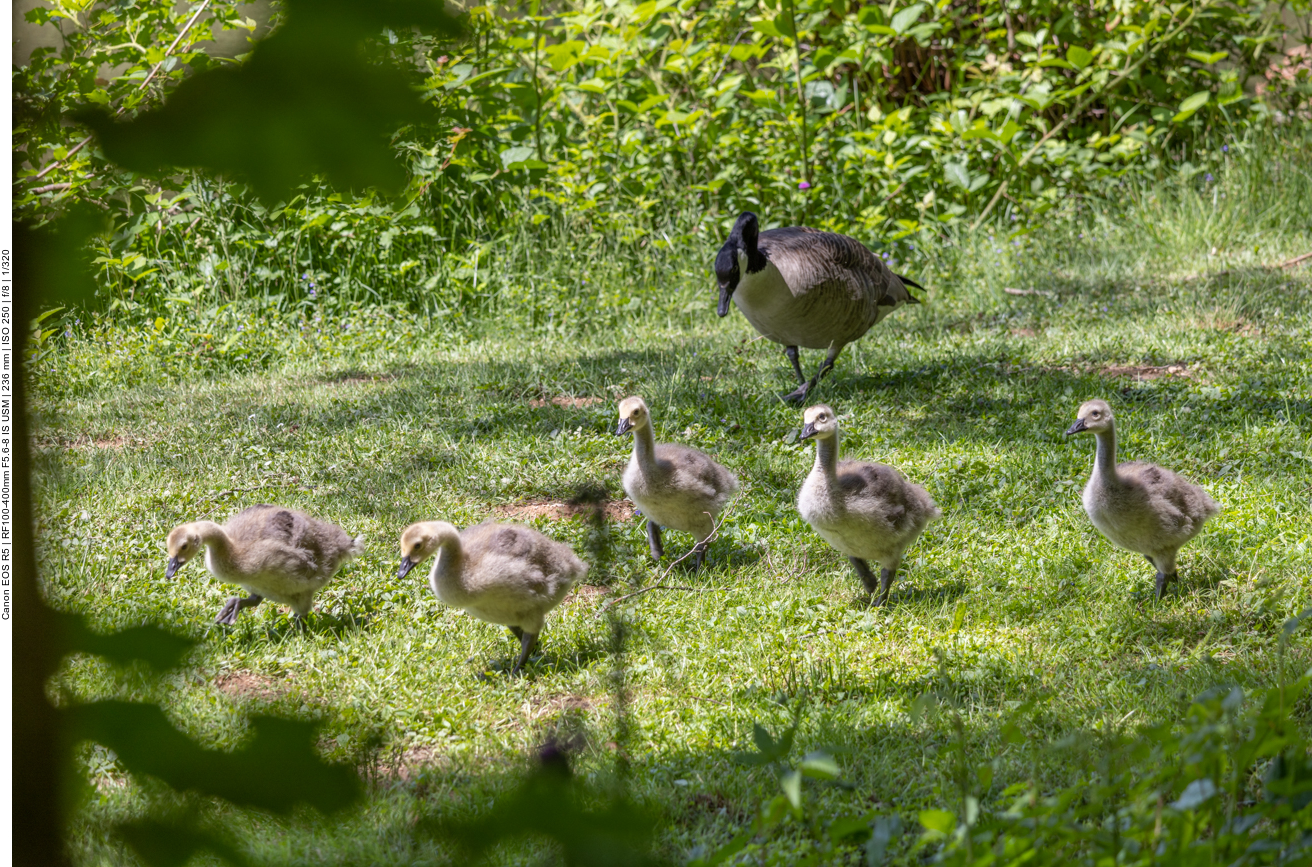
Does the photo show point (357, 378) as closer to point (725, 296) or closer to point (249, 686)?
point (725, 296)

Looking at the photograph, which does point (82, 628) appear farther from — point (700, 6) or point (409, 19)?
point (700, 6)

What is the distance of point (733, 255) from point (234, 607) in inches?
156

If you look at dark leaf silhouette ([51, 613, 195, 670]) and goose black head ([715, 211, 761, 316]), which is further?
goose black head ([715, 211, 761, 316])

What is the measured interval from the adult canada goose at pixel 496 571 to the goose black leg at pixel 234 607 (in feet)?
3.15

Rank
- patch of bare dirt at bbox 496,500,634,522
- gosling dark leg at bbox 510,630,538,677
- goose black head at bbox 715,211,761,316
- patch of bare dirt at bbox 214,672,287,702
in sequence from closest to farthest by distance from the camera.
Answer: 1. patch of bare dirt at bbox 214,672,287,702
2. gosling dark leg at bbox 510,630,538,677
3. patch of bare dirt at bbox 496,500,634,522
4. goose black head at bbox 715,211,761,316

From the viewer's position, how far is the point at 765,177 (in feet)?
37.0

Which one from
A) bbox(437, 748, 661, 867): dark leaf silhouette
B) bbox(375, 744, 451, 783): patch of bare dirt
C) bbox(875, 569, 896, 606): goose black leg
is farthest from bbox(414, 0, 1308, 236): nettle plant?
bbox(437, 748, 661, 867): dark leaf silhouette

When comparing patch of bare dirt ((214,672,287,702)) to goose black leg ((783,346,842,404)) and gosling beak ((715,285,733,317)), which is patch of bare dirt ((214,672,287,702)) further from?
goose black leg ((783,346,842,404))

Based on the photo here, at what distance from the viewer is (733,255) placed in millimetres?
7266

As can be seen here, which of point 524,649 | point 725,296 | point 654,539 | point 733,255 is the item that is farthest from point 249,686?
point 733,255

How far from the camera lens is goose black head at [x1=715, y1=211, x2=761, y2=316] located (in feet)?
23.7

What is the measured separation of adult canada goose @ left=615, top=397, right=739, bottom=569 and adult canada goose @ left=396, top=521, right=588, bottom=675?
2.77 ft

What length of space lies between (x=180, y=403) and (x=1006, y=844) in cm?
740

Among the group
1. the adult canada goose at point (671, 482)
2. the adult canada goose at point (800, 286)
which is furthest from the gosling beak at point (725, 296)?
the adult canada goose at point (671, 482)
